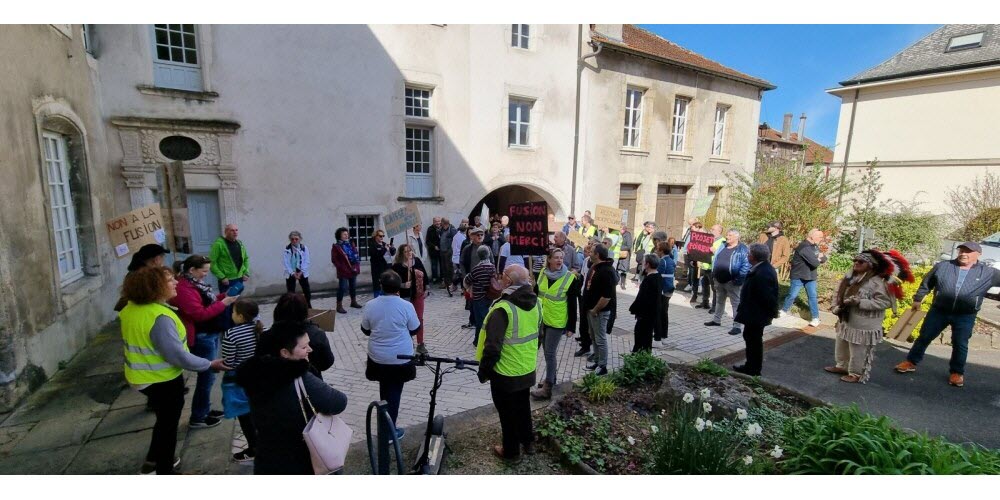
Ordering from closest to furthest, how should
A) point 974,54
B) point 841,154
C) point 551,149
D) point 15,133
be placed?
1. point 15,133
2. point 551,149
3. point 974,54
4. point 841,154

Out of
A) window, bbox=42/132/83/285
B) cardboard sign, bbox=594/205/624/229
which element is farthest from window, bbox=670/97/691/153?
window, bbox=42/132/83/285

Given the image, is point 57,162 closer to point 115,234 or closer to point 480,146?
point 115,234

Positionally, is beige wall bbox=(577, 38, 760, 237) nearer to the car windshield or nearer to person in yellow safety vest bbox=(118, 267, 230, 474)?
the car windshield

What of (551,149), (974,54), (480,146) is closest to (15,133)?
(480,146)

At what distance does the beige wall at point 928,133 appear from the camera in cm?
1642

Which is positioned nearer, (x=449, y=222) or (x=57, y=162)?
(x=57, y=162)

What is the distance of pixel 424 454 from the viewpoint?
3.57 metres

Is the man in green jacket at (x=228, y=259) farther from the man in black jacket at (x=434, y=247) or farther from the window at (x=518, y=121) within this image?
the window at (x=518, y=121)

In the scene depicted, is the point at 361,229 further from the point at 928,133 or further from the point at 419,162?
the point at 928,133

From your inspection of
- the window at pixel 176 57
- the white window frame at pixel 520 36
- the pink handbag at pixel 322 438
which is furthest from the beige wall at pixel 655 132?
the pink handbag at pixel 322 438

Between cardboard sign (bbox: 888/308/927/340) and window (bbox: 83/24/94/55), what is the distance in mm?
13806

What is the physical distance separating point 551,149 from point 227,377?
449 inches

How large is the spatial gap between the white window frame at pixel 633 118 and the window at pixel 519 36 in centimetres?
405

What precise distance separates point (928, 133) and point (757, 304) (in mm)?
18775
